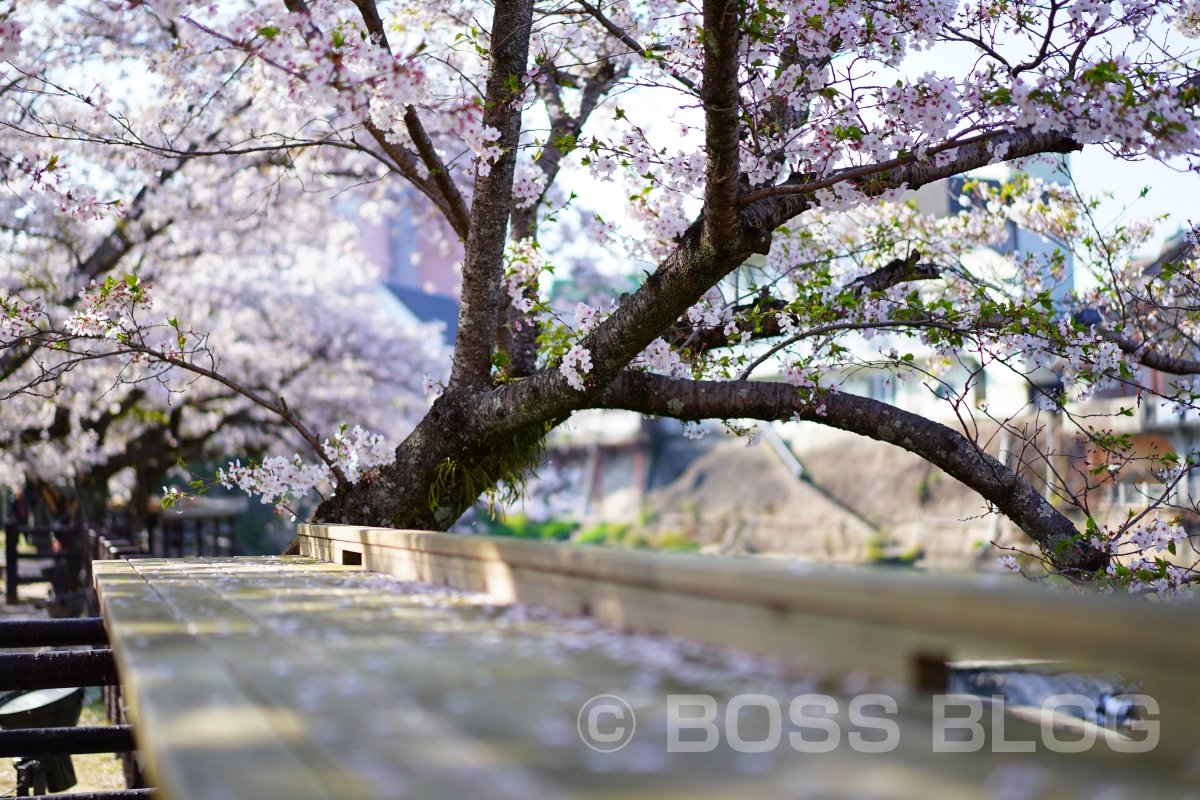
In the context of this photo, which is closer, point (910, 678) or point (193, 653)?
point (910, 678)

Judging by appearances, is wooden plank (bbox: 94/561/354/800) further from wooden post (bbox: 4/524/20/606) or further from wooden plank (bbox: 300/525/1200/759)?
wooden post (bbox: 4/524/20/606)

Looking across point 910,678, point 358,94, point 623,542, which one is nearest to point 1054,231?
point 358,94

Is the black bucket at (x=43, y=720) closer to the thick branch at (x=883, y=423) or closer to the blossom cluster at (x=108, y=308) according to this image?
the blossom cluster at (x=108, y=308)

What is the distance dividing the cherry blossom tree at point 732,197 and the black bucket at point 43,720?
1660 mm

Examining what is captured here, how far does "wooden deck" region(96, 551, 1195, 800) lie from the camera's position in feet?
3.11

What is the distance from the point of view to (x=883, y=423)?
4.34 meters

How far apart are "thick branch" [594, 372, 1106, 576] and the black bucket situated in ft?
10.1

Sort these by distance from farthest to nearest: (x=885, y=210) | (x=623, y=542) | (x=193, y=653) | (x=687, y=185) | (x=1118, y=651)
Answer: (x=623, y=542) < (x=885, y=210) < (x=687, y=185) < (x=193, y=653) < (x=1118, y=651)

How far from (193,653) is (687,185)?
3.04 meters

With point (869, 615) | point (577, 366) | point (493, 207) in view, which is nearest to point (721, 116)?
point (577, 366)

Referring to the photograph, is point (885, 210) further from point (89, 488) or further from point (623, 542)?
point (623, 542)

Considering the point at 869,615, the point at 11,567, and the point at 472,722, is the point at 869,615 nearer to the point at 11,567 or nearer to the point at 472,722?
the point at 472,722

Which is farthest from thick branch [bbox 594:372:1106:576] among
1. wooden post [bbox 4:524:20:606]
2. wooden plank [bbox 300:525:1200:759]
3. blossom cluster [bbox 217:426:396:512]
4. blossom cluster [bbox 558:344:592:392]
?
wooden post [bbox 4:524:20:606]

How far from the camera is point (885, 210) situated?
20.6 ft
